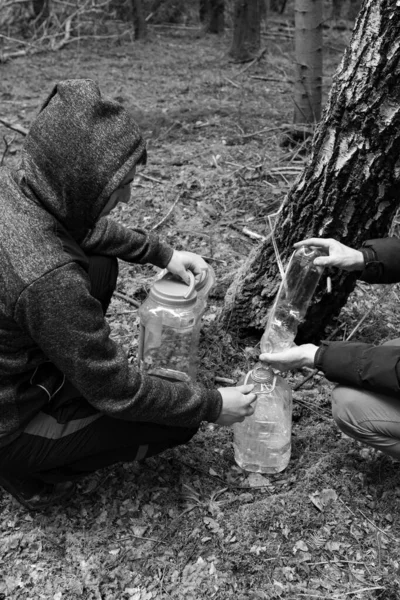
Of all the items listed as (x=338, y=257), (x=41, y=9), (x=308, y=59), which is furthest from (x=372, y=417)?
(x=41, y=9)

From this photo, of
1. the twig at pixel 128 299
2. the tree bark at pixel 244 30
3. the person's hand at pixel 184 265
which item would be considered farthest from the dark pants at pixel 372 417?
the tree bark at pixel 244 30

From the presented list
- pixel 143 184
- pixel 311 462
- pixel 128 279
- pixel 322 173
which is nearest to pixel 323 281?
pixel 322 173

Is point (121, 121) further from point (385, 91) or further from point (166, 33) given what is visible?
point (166, 33)

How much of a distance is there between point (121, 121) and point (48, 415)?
1.15m

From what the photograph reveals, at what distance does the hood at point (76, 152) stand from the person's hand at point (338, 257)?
1119 millimetres

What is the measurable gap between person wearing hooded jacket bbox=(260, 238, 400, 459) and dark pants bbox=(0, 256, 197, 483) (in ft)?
2.03

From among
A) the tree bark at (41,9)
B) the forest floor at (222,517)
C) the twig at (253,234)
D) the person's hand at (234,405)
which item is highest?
the tree bark at (41,9)

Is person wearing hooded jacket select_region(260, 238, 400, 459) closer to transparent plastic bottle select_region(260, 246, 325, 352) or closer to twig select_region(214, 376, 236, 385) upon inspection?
transparent plastic bottle select_region(260, 246, 325, 352)

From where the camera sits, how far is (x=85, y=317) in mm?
1876

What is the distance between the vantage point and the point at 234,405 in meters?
2.30

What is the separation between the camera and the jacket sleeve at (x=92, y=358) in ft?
5.90

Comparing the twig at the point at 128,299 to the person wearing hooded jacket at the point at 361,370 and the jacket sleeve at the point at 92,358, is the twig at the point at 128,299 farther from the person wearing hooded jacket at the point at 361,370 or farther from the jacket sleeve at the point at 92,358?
the jacket sleeve at the point at 92,358

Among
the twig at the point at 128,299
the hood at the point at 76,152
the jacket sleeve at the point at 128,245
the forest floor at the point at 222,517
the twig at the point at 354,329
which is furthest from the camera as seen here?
the twig at the point at 128,299

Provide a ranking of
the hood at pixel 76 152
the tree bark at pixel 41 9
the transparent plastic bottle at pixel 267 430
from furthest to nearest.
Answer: the tree bark at pixel 41 9 → the transparent plastic bottle at pixel 267 430 → the hood at pixel 76 152
